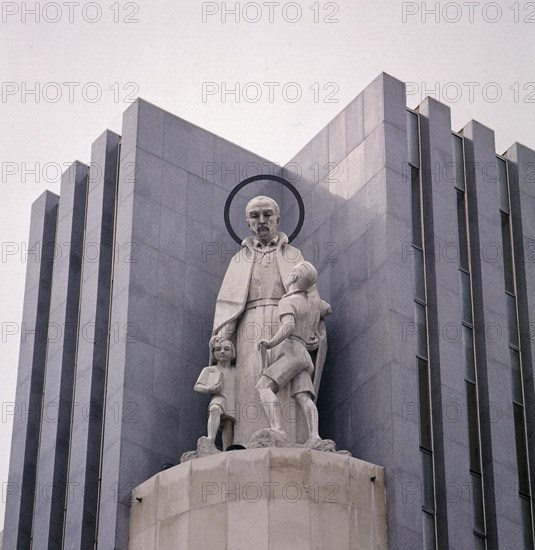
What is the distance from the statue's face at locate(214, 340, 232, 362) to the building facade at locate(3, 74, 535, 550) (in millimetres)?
1058

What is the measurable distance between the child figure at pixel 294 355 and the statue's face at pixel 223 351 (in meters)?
0.80

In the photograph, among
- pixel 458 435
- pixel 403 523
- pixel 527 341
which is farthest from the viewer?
pixel 527 341

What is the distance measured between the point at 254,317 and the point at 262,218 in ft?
6.05

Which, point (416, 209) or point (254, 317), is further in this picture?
point (416, 209)

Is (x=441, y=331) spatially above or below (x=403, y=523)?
above

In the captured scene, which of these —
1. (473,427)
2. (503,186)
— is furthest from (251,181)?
(473,427)

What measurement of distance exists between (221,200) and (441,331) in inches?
212

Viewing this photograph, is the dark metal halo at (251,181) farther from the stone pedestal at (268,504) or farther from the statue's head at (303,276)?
the stone pedestal at (268,504)

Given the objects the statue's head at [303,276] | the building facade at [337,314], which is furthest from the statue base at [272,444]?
the statue's head at [303,276]

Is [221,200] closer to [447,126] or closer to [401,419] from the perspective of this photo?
[447,126]

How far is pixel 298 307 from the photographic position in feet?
92.7

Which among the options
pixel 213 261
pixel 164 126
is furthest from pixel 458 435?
pixel 164 126

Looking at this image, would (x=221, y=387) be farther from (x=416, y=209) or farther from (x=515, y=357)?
(x=515, y=357)

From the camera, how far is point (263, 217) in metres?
29.6
